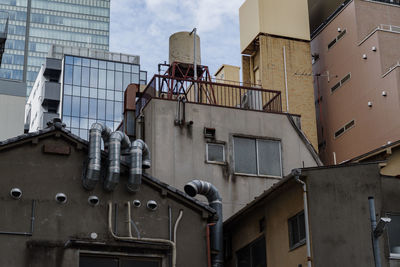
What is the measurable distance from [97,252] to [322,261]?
637 cm

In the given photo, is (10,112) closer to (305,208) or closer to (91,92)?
(305,208)

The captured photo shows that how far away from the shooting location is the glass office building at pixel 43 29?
189500 millimetres

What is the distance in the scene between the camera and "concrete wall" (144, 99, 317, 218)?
30031 millimetres

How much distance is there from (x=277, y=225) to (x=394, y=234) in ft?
12.4

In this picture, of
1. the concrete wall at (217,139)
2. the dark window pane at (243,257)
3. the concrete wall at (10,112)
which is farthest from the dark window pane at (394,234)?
the concrete wall at (10,112)

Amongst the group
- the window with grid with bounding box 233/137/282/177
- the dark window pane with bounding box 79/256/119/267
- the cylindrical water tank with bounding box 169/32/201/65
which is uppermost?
the cylindrical water tank with bounding box 169/32/201/65

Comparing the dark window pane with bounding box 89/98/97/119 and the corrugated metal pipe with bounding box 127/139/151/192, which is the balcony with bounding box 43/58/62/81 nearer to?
the dark window pane with bounding box 89/98/97/119

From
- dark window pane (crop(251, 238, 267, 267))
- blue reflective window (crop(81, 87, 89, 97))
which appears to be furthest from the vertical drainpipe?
blue reflective window (crop(81, 87, 89, 97))

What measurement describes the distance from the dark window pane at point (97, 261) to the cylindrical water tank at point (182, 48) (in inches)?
726

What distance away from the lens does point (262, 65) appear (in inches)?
2030

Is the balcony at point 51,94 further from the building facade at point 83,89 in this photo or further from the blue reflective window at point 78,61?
the blue reflective window at point 78,61

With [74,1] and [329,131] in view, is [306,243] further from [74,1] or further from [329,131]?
[74,1]

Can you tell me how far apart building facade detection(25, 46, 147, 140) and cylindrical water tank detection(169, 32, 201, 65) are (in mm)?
74188

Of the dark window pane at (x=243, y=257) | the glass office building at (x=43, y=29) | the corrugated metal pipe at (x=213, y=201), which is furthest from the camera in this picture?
the glass office building at (x=43, y=29)
